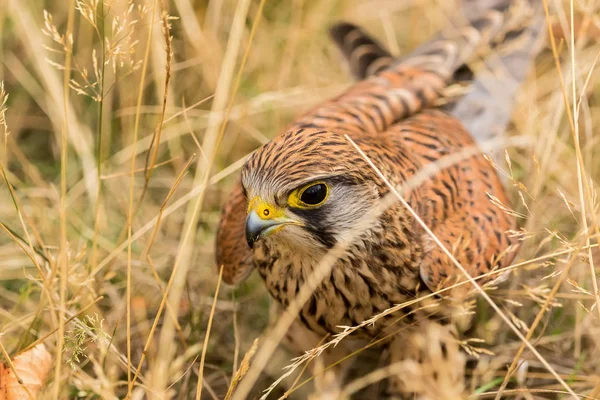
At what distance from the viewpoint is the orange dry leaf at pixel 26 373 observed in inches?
104

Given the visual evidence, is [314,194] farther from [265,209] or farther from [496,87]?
[496,87]

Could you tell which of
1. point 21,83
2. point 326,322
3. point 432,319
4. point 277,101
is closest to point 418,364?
point 432,319

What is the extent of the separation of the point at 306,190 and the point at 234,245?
0.84 metres

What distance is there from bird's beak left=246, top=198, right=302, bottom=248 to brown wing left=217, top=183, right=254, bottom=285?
69cm

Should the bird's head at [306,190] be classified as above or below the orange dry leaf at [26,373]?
above

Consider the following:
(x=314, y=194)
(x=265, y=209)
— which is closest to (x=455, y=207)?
(x=314, y=194)

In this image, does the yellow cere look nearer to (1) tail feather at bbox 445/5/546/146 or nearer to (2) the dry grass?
(2) the dry grass

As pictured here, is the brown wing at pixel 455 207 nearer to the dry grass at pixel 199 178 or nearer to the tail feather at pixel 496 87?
the dry grass at pixel 199 178

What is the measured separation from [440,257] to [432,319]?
30cm

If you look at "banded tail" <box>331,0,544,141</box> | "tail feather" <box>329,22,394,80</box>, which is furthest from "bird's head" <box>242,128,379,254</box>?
"tail feather" <box>329,22,394,80</box>

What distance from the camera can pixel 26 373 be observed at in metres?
2.69

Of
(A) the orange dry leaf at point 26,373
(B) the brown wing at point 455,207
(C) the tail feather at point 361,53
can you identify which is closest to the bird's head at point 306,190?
(B) the brown wing at point 455,207

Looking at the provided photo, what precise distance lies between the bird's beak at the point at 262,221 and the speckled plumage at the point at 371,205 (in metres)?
0.02

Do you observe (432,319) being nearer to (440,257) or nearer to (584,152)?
(440,257)
